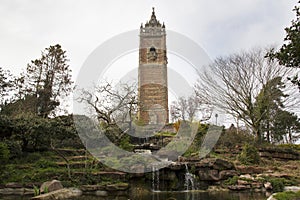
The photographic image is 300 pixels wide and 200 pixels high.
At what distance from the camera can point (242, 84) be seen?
17.3m

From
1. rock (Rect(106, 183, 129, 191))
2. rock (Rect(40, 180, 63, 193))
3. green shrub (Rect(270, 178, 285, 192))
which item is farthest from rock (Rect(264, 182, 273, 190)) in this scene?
rock (Rect(40, 180, 63, 193))

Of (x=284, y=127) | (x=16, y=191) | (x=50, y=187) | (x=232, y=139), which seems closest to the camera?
(x=50, y=187)

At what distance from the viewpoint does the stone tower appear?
102 ft

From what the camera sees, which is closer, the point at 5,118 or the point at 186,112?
the point at 5,118

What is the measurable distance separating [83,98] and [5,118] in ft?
16.2

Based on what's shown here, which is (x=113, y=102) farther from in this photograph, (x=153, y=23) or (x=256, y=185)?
(x=153, y=23)

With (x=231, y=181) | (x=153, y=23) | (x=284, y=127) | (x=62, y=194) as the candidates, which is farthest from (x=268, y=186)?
(x=153, y=23)

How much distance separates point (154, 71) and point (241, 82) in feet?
60.0

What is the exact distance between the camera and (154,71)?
34.7 m

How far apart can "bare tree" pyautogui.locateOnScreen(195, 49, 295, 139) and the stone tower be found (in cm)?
1169

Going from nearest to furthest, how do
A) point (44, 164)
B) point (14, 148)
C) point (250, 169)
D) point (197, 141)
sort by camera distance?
1. point (250, 169)
2. point (44, 164)
3. point (14, 148)
4. point (197, 141)

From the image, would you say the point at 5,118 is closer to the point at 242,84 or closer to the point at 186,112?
the point at 242,84

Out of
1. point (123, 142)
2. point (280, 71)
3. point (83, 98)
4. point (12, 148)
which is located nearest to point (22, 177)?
point (12, 148)

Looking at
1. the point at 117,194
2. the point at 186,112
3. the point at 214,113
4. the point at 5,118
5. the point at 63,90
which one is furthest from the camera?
the point at 186,112
